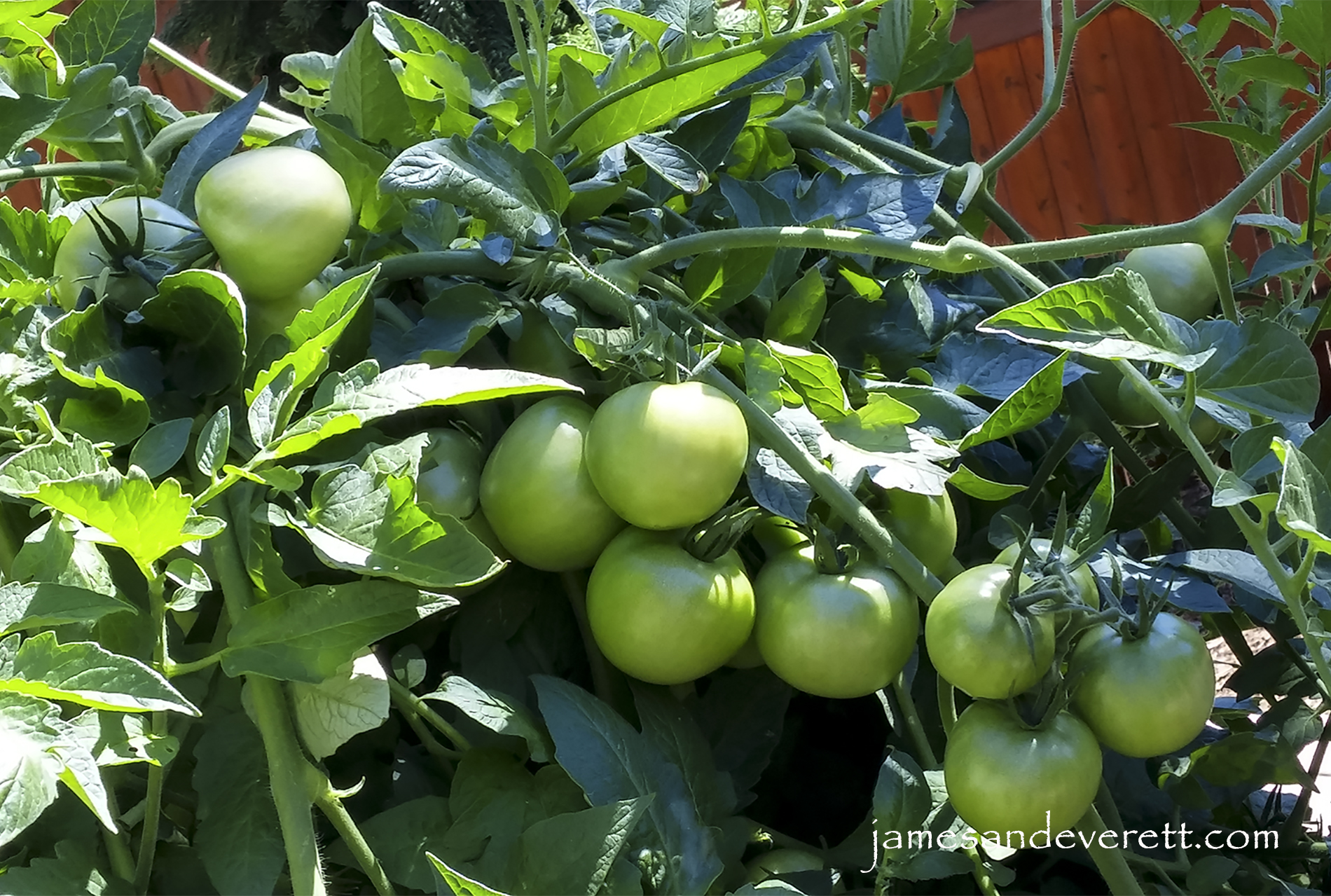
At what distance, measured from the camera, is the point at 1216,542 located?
34 centimetres

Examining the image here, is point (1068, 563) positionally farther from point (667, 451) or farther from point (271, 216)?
point (271, 216)

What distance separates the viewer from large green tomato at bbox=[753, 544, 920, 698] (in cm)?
26

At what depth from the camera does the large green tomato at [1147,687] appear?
0.24m

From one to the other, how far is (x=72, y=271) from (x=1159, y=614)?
0.28 meters

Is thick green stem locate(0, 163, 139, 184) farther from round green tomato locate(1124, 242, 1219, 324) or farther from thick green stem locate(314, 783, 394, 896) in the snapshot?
round green tomato locate(1124, 242, 1219, 324)

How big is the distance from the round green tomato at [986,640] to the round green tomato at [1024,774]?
1 cm

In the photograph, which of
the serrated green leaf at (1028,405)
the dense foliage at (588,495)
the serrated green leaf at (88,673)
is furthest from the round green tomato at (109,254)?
the serrated green leaf at (1028,405)

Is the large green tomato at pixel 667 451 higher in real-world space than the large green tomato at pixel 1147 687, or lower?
higher

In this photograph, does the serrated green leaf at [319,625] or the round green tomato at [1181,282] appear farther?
the round green tomato at [1181,282]

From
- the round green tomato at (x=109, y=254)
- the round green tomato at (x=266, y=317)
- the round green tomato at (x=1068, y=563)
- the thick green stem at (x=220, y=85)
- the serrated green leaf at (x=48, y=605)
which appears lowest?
the round green tomato at (x=1068, y=563)

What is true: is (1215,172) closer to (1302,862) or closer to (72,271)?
(1302,862)

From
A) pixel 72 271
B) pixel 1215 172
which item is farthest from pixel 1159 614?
pixel 1215 172

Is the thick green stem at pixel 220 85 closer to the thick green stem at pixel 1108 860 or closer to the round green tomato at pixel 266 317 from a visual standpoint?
the round green tomato at pixel 266 317

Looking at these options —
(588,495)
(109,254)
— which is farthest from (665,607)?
(109,254)
